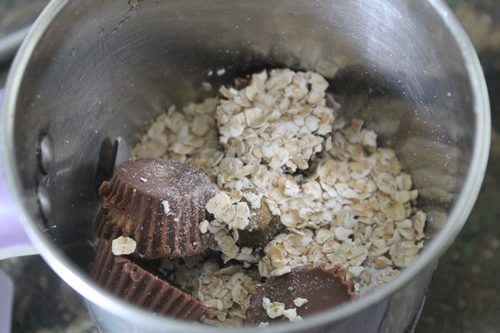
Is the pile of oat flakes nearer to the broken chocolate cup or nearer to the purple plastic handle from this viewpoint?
the broken chocolate cup

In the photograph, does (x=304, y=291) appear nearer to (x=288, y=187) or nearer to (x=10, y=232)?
(x=288, y=187)

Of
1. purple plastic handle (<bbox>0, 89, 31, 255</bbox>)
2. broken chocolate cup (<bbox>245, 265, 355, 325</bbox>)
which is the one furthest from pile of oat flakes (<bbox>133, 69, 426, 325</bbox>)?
purple plastic handle (<bbox>0, 89, 31, 255</bbox>)

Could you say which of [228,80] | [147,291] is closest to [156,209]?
[147,291]

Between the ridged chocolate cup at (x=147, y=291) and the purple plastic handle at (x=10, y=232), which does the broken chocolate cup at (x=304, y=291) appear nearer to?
the ridged chocolate cup at (x=147, y=291)

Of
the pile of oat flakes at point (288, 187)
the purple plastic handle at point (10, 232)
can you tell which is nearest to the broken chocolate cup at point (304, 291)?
the pile of oat flakes at point (288, 187)

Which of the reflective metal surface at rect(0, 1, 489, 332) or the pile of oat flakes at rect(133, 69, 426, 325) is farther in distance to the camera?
the pile of oat flakes at rect(133, 69, 426, 325)

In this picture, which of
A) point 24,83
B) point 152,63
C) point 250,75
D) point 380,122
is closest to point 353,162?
point 380,122

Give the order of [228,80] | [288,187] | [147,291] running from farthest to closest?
[228,80] → [288,187] → [147,291]
